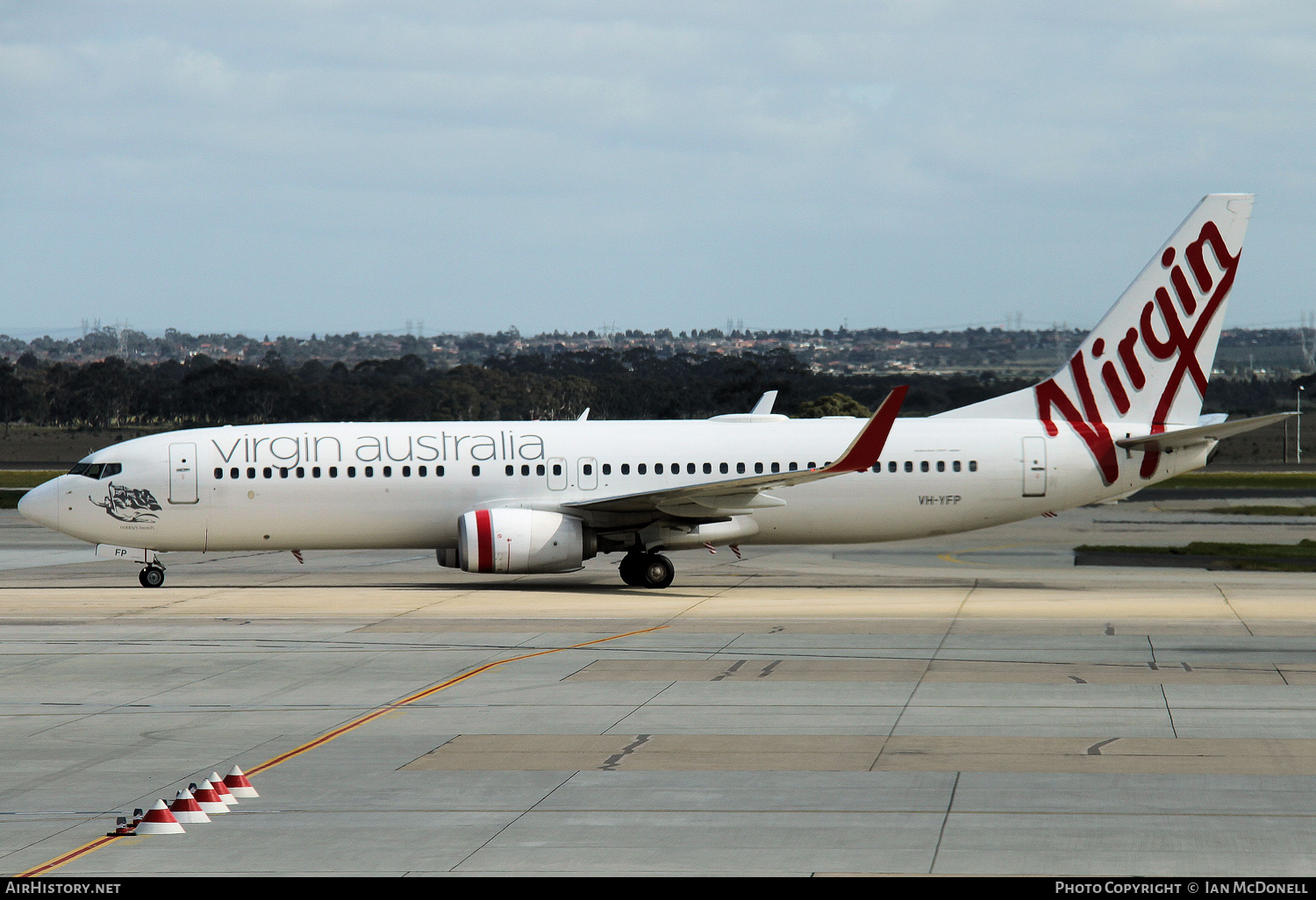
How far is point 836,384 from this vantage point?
14462 centimetres

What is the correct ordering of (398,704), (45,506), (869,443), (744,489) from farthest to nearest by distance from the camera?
(45,506) → (744,489) → (869,443) → (398,704)

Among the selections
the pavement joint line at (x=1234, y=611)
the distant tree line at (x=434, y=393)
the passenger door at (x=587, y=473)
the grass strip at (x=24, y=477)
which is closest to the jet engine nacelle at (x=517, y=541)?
the passenger door at (x=587, y=473)

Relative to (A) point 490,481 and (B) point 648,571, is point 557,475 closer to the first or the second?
(A) point 490,481

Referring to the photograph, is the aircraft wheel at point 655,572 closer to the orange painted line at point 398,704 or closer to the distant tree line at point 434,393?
the orange painted line at point 398,704

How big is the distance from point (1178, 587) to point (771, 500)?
8475mm

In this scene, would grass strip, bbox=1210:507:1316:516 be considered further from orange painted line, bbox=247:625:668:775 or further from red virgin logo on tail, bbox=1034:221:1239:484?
orange painted line, bbox=247:625:668:775

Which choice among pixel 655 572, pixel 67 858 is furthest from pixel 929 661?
pixel 67 858

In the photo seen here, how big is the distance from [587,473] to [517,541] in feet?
8.84

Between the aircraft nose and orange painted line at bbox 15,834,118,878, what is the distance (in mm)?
21304

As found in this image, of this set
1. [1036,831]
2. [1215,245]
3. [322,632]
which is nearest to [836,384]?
[1215,245]

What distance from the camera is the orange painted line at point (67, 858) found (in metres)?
10.1

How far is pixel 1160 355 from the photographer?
103 feet

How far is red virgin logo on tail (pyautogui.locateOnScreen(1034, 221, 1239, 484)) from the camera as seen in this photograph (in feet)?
102

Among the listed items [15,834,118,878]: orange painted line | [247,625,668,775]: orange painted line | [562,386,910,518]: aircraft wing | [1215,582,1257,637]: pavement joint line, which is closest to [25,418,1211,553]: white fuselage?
[562,386,910,518]: aircraft wing
